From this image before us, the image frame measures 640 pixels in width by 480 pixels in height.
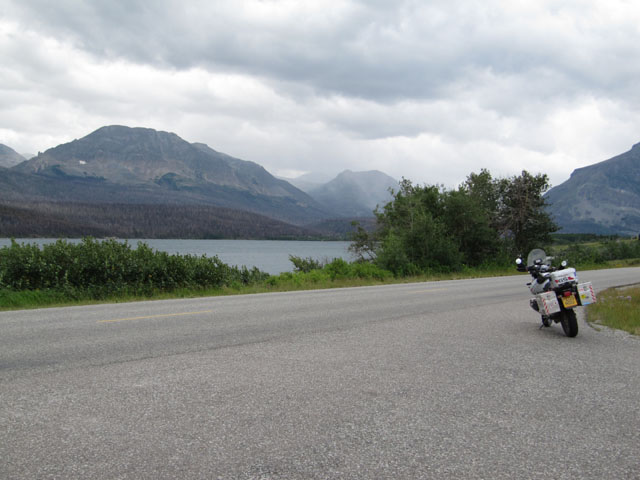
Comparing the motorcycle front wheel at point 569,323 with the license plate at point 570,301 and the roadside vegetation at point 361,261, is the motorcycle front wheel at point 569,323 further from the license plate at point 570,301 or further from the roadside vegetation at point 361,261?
the roadside vegetation at point 361,261

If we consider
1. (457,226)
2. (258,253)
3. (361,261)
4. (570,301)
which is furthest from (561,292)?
(258,253)

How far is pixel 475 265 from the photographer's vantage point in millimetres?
36094

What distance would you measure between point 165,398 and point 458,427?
272cm

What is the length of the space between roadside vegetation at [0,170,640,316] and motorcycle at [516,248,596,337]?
387 inches

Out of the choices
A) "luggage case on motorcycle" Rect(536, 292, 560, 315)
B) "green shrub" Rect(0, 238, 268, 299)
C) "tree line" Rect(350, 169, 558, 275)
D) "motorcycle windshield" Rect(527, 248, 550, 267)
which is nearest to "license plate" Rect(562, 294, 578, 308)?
"luggage case on motorcycle" Rect(536, 292, 560, 315)

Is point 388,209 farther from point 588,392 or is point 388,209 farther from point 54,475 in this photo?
point 54,475

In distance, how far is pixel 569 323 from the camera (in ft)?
27.3

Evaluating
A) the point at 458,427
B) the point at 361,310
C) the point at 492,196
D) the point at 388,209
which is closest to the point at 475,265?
the point at 388,209

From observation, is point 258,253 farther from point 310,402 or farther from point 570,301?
point 310,402

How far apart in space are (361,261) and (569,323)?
2390 centimetres

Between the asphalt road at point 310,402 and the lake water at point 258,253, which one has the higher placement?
the lake water at point 258,253

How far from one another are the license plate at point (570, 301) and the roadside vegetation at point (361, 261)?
33.9ft

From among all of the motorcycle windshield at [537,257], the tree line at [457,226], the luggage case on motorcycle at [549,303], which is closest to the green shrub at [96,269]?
the motorcycle windshield at [537,257]

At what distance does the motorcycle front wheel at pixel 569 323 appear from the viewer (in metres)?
8.28
